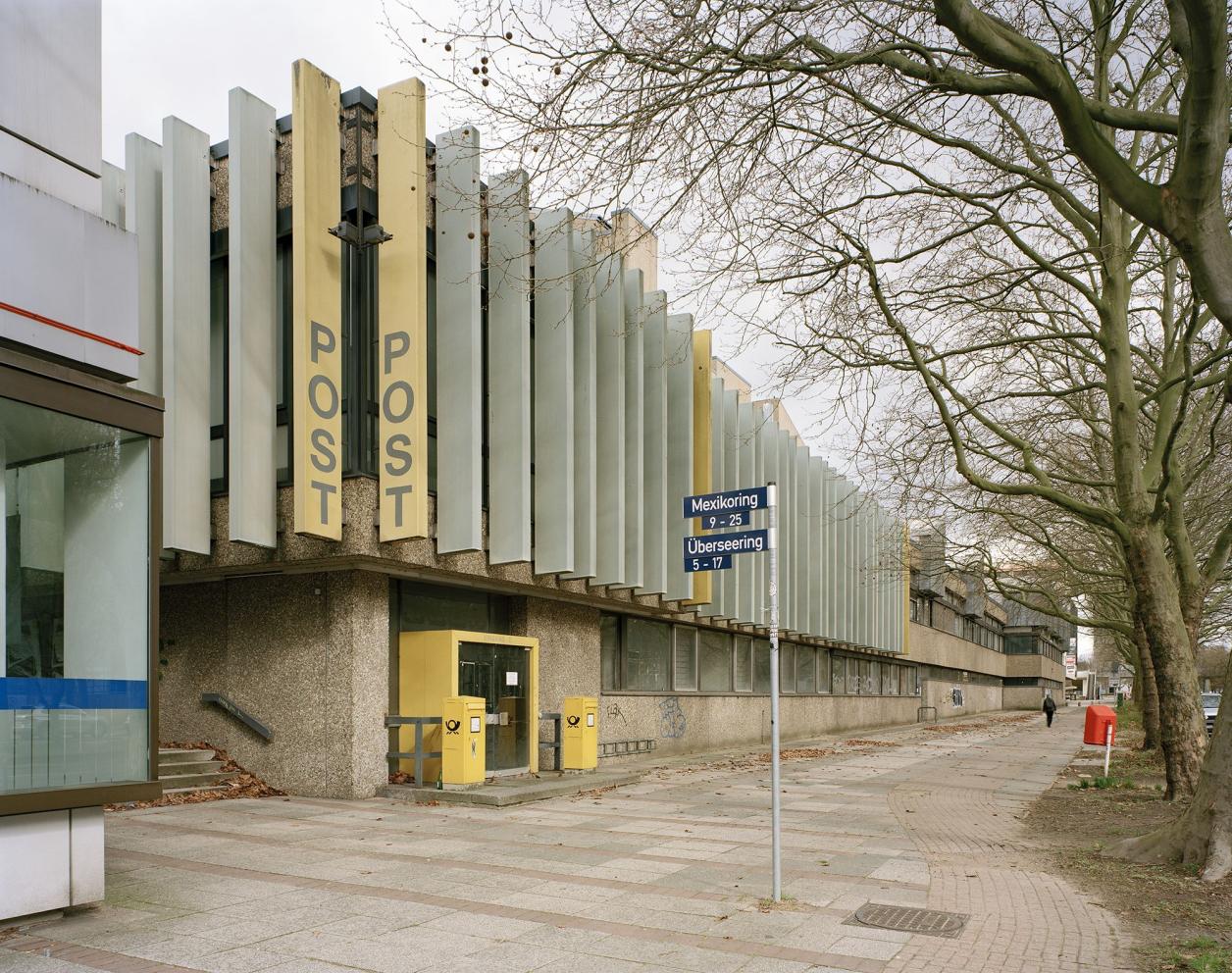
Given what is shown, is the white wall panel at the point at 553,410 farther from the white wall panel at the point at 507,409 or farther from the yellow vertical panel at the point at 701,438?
the yellow vertical panel at the point at 701,438

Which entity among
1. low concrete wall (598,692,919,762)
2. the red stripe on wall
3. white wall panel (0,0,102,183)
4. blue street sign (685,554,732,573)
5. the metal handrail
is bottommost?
low concrete wall (598,692,919,762)

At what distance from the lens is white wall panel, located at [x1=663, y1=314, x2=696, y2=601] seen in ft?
70.2

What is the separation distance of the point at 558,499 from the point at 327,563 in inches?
157

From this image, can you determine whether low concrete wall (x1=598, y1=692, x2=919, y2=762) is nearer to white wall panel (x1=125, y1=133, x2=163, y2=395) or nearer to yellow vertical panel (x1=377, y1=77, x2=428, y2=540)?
yellow vertical panel (x1=377, y1=77, x2=428, y2=540)

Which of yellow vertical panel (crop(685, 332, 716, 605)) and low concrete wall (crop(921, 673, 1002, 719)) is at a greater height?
yellow vertical panel (crop(685, 332, 716, 605))

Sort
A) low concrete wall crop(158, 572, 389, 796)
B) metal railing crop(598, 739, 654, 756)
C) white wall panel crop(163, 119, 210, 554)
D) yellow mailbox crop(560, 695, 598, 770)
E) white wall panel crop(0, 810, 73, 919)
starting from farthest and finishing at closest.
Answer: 1. metal railing crop(598, 739, 654, 756)
2. yellow mailbox crop(560, 695, 598, 770)
3. low concrete wall crop(158, 572, 389, 796)
4. white wall panel crop(163, 119, 210, 554)
5. white wall panel crop(0, 810, 73, 919)

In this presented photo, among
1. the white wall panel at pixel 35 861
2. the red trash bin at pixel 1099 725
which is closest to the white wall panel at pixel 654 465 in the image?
the red trash bin at pixel 1099 725

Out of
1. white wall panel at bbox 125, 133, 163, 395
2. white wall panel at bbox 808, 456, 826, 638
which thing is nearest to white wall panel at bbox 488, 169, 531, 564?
white wall panel at bbox 125, 133, 163, 395

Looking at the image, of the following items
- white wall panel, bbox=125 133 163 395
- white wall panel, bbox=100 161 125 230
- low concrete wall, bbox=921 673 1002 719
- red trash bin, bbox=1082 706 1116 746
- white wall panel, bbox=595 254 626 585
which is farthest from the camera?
low concrete wall, bbox=921 673 1002 719

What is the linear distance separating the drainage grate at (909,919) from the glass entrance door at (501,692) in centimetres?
834

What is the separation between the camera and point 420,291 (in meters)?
14.5

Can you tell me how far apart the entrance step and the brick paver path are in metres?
0.27

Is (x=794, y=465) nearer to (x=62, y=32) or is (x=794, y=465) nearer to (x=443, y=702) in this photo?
(x=443, y=702)

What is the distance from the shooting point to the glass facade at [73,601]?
7.45 metres
